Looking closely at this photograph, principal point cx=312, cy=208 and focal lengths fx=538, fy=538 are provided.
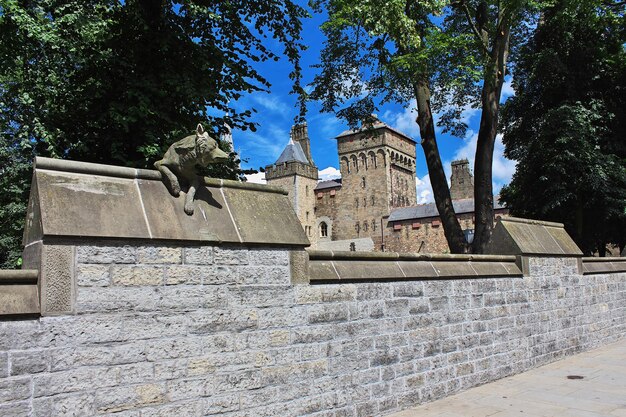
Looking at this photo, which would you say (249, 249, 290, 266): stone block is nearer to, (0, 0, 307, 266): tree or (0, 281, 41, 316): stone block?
(0, 281, 41, 316): stone block

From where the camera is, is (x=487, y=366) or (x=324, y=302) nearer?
(x=324, y=302)

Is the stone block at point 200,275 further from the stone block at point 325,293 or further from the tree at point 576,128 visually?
the tree at point 576,128

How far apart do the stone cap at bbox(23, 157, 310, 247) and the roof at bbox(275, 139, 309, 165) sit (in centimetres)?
6696

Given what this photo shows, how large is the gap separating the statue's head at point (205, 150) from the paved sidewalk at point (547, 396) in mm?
3478

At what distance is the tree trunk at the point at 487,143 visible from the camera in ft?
39.2

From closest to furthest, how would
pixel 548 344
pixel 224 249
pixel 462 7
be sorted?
pixel 224 249
pixel 548 344
pixel 462 7

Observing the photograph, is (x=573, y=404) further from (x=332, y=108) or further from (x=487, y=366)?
(x=332, y=108)

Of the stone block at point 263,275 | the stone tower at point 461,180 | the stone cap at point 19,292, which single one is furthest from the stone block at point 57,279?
the stone tower at point 461,180

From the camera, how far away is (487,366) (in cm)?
747

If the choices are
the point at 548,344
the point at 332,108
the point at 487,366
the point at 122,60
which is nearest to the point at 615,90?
the point at 332,108

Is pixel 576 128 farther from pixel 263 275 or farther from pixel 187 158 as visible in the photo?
pixel 187 158

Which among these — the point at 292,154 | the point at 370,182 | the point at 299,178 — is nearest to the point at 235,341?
the point at 370,182

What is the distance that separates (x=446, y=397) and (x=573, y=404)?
4.66ft

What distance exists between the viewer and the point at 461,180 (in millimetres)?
67938
